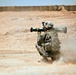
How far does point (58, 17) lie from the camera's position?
239 inches

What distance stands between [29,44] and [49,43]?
1.18 metres

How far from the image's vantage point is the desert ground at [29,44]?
318 cm

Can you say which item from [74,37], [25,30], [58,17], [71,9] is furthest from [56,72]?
[71,9]

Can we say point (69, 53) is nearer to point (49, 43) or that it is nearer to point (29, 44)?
point (49, 43)

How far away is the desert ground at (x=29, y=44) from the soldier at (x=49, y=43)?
105 mm

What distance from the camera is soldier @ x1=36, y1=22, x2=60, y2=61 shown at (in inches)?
147

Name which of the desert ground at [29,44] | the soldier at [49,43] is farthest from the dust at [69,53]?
the soldier at [49,43]

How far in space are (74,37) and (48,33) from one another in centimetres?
143

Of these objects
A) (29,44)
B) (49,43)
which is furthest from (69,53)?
(29,44)

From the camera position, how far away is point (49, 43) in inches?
147

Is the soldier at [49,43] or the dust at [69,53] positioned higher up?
the soldier at [49,43]

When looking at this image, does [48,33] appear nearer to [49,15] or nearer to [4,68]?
[4,68]

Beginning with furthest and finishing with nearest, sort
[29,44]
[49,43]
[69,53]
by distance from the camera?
[29,44] < [69,53] < [49,43]

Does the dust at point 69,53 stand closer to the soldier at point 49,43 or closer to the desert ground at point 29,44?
the desert ground at point 29,44
